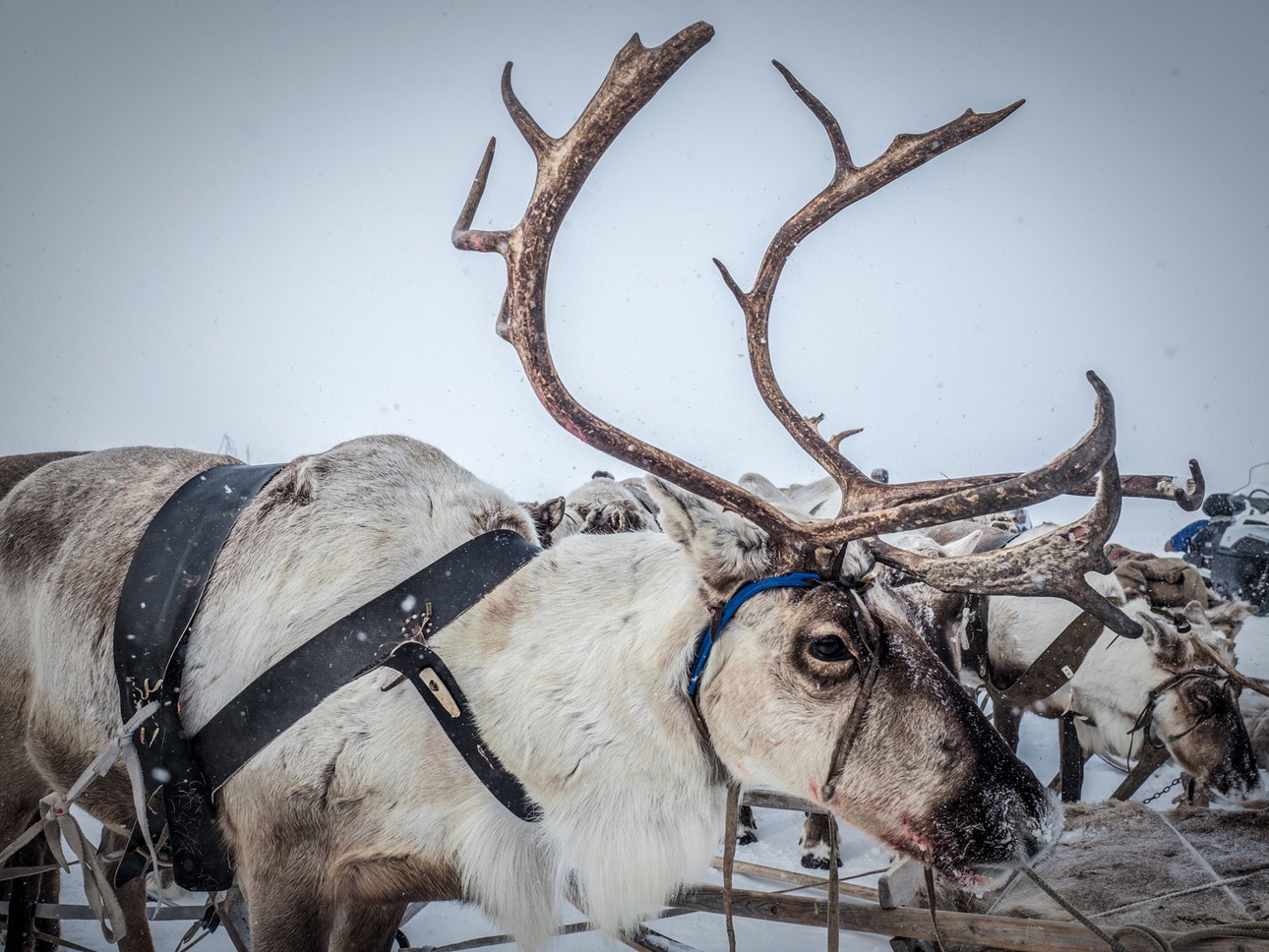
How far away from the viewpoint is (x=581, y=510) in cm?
454

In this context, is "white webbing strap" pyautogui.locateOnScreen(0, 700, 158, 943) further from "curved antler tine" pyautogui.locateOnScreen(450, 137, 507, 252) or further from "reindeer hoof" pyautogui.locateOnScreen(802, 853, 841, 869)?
"reindeer hoof" pyautogui.locateOnScreen(802, 853, 841, 869)

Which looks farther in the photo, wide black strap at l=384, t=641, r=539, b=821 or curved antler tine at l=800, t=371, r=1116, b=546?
wide black strap at l=384, t=641, r=539, b=821

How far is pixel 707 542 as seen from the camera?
1.57m

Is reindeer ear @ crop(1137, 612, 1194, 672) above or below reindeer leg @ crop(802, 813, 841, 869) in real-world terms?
above

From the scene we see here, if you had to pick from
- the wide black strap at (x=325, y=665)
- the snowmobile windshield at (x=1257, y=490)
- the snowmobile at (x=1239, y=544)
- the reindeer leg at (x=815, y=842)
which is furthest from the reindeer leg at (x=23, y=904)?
the snowmobile windshield at (x=1257, y=490)

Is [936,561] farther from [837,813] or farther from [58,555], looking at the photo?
[58,555]

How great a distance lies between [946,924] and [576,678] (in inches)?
50.6

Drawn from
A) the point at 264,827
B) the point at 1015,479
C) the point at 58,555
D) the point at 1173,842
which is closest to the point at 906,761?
the point at 1015,479

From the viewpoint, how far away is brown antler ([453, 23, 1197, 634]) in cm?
139

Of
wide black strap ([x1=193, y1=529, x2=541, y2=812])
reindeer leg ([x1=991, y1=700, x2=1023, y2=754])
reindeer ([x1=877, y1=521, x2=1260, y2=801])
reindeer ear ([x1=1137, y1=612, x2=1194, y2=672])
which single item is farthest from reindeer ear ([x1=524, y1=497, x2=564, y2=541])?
reindeer ear ([x1=1137, y1=612, x2=1194, y2=672])

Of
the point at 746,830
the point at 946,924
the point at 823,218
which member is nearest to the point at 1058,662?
the point at 746,830

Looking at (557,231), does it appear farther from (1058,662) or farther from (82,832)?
(1058,662)

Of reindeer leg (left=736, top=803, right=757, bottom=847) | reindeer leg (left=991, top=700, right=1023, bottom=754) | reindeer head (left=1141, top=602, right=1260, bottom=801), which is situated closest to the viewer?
reindeer head (left=1141, top=602, right=1260, bottom=801)

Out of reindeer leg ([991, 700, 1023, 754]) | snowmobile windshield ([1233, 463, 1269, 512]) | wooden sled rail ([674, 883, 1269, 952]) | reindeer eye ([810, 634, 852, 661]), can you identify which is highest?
reindeer eye ([810, 634, 852, 661])
